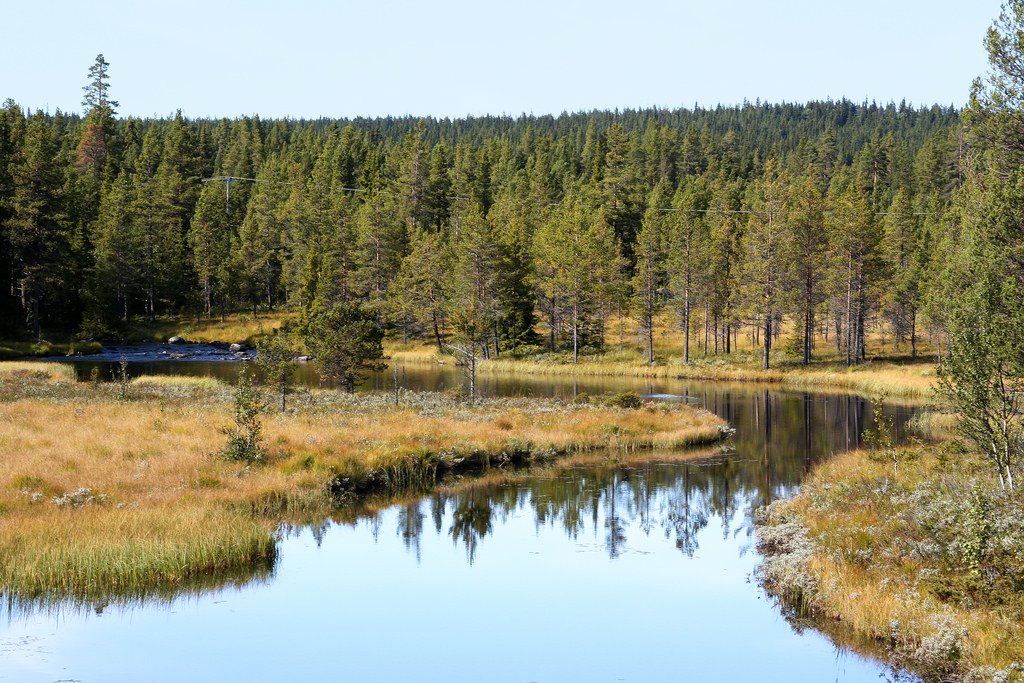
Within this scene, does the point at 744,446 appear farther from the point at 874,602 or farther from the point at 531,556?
the point at 874,602

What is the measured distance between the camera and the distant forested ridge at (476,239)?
75.8 metres

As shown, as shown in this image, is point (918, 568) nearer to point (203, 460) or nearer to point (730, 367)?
point (203, 460)

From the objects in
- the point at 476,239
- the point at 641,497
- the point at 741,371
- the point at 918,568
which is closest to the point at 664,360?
the point at 741,371

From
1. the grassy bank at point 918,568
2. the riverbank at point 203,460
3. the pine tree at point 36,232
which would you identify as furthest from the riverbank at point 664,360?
the grassy bank at point 918,568

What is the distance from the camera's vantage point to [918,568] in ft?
54.0

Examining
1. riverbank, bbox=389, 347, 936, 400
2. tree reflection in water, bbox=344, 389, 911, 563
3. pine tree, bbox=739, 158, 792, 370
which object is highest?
pine tree, bbox=739, 158, 792, 370

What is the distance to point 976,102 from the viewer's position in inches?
1088

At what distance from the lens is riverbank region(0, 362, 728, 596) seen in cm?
1800

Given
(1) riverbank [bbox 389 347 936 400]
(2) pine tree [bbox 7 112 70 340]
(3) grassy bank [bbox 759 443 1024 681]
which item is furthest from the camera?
(2) pine tree [bbox 7 112 70 340]

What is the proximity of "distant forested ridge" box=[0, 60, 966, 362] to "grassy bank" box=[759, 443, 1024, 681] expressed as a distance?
23471mm

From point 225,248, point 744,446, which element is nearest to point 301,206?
point 225,248

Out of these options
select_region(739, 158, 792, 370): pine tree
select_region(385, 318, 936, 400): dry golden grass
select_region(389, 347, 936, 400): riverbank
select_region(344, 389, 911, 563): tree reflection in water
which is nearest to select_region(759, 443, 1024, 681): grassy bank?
select_region(344, 389, 911, 563): tree reflection in water

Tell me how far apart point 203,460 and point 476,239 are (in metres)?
56.9

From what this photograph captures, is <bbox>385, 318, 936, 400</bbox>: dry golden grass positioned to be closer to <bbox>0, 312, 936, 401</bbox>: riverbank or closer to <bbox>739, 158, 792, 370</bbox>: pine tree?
<bbox>0, 312, 936, 401</bbox>: riverbank
